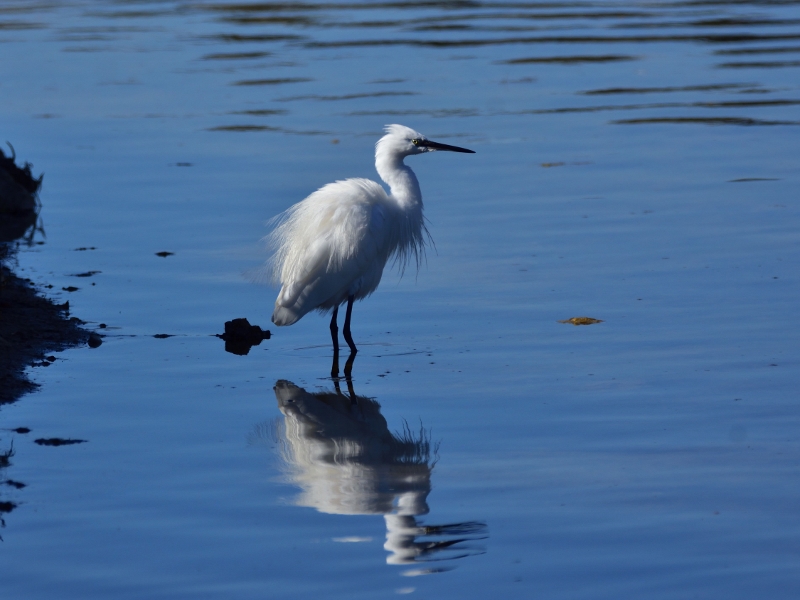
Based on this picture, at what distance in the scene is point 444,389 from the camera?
6.14 metres

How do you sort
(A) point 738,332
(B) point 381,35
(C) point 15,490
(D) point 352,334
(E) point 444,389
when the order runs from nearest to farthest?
(C) point 15,490, (E) point 444,389, (A) point 738,332, (D) point 352,334, (B) point 381,35

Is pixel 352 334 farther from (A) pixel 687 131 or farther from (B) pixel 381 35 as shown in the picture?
(B) pixel 381 35

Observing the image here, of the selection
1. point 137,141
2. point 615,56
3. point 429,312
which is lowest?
point 429,312

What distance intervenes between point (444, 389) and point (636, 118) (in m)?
7.61

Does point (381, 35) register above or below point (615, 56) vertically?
above

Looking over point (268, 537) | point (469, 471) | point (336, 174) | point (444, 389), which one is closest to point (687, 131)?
point (336, 174)

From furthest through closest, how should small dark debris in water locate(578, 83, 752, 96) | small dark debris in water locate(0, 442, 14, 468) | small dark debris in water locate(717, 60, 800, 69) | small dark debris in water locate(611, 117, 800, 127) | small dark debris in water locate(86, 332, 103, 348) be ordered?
small dark debris in water locate(717, 60, 800, 69)
small dark debris in water locate(578, 83, 752, 96)
small dark debris in water locate(611, 117, 800, 127)
small dark debris in water locate(86, 332, 103, 348)
small dark debris in water locate(0, 442, 14, 468)

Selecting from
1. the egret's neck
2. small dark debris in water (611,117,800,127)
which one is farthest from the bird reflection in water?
small dark debris in water (611,117,800,127)

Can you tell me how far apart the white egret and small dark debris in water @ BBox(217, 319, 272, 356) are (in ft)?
0.55

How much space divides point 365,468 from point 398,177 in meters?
3.07

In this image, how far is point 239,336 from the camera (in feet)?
23.1

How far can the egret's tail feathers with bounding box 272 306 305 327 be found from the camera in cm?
713

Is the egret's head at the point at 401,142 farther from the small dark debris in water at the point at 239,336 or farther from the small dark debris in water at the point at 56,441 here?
the small dark debris in water at the point at 56,441

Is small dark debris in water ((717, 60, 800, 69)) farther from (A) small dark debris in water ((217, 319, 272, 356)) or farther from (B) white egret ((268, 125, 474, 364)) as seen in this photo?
(A) small dark debris in water ((217, 319, 272, 356))
